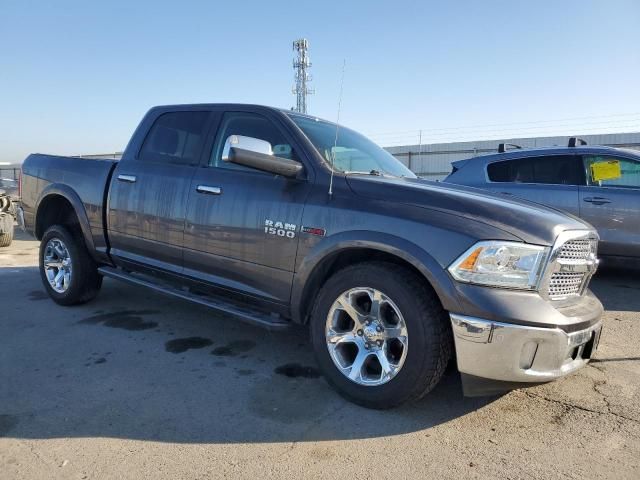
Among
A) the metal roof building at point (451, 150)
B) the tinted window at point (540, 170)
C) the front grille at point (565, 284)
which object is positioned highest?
the metal roof building at point (451, 150)

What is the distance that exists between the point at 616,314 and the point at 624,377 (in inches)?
→ 69.7

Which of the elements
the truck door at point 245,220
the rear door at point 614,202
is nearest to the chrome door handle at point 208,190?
the truck door at point 245,220

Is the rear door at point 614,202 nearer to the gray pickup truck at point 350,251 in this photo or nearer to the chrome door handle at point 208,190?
the gray pickup truck at point 350,251

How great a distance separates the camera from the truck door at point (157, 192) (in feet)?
13.0

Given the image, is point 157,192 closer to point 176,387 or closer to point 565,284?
point 176,387

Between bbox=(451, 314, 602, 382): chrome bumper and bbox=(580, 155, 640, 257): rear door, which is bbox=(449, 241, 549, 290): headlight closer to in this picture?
bbox=(451, 314, 602, 382): chrome bumper

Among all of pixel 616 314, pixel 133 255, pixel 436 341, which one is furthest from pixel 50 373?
pixel 616 314

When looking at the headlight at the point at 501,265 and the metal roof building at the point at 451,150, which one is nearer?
the headlight at the point at 501,265

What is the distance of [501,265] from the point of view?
255cm

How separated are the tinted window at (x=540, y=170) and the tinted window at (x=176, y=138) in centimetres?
435

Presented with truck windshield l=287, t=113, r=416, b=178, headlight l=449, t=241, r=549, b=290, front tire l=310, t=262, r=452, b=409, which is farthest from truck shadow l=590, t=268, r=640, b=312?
front tire l=310, t=262, r=452, b=409

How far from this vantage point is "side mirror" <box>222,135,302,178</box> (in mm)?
3084

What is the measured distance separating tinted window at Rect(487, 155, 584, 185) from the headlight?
4.31m

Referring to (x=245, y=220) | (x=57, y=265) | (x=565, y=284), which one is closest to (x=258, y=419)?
(x=245, y=220)
